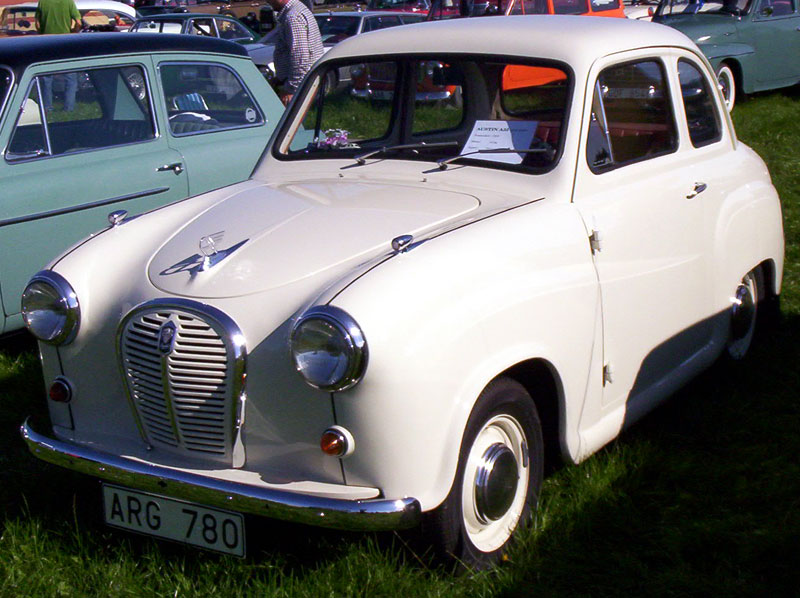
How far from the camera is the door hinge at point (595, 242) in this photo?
3.37 metres

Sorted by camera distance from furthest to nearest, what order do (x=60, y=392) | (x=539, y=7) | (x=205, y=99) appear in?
(x=539, y=7)
(x=205, y=99)
(x=60, y=392)

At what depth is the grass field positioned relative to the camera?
3.00 m

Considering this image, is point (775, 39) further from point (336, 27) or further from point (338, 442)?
point (338, 442)

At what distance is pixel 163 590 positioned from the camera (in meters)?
3.02

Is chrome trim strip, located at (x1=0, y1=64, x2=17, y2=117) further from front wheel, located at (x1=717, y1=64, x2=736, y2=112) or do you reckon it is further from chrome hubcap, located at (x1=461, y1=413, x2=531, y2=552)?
front wheel, located at (x1=717, y1=64, x2=736, y2=112)

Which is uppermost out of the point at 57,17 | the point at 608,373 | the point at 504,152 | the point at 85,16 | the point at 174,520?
the point at 504,152

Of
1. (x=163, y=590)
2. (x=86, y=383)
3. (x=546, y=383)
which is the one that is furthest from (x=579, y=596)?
(x=86, y=383)

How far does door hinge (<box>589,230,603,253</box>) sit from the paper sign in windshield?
1.37ft

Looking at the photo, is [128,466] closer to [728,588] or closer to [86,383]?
[86,383]

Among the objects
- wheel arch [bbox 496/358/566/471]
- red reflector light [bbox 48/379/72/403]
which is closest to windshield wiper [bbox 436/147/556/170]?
wheel arch [bbox 496/358/566/471]

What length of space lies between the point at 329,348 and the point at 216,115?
3.64 m

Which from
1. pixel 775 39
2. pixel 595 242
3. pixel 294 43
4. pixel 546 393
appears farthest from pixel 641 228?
pixel 775 39

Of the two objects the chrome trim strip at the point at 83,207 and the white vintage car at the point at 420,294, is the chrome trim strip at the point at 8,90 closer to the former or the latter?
the chrome trim strip at the point at 83,207

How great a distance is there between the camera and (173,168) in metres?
5.52
